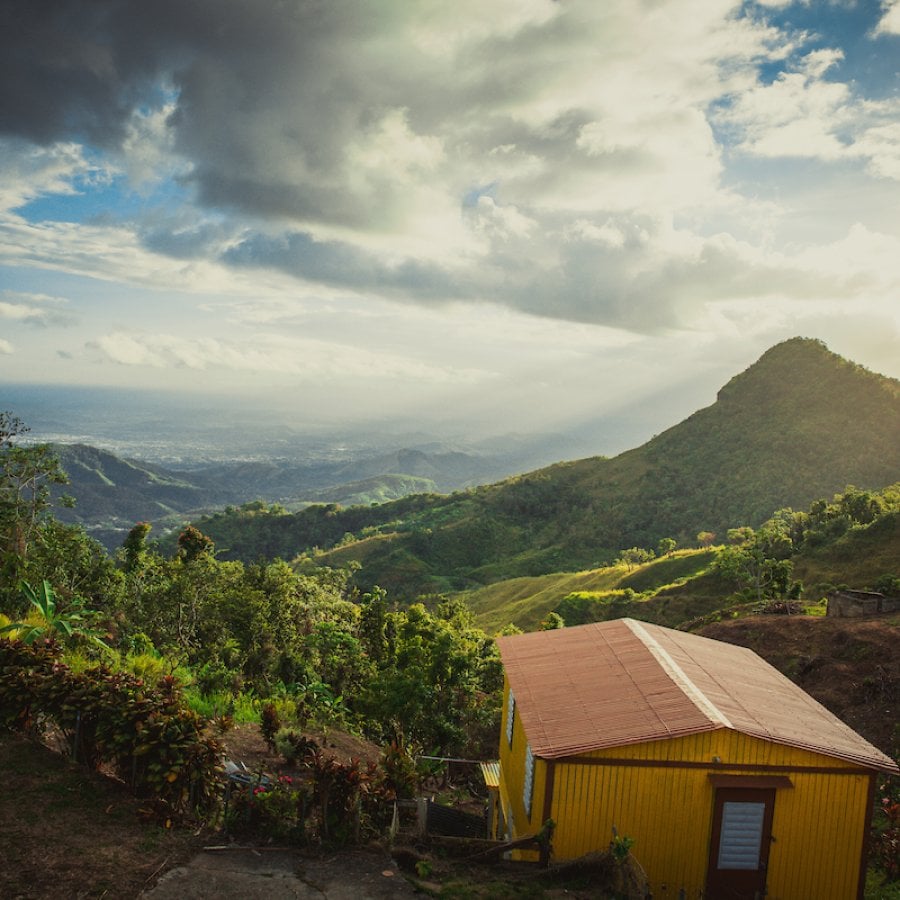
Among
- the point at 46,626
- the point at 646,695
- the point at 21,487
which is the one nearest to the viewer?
the point at 646,695

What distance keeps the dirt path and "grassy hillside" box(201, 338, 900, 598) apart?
73255mm

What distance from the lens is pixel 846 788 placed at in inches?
458

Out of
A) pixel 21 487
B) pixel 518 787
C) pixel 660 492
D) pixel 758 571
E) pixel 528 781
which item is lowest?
pixel 518 787

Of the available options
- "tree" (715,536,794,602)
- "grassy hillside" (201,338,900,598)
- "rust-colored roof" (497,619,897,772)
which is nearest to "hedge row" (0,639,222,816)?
"rust-colored roof" (497,619,897,772)

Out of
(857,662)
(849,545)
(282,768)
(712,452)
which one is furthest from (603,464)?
(282,768)

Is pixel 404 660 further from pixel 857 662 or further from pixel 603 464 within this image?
pixel 603 464

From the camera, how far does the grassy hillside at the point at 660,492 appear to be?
95062 mm

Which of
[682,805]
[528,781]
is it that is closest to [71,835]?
[528,781]

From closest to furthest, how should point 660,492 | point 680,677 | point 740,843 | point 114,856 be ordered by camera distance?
point 114,856 → point 740,843 → point 680,677 → point 660,492

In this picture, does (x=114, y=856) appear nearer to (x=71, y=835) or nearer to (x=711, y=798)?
(x=71, y=835)

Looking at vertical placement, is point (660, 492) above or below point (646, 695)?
above

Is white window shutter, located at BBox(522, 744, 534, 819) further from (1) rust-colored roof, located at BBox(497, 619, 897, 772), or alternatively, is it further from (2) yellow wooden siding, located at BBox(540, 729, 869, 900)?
(2) yellow wooden siding, located at BBox(540, 729, 869, 900)

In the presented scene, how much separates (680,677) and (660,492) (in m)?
96.4

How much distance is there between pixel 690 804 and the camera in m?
11.4
